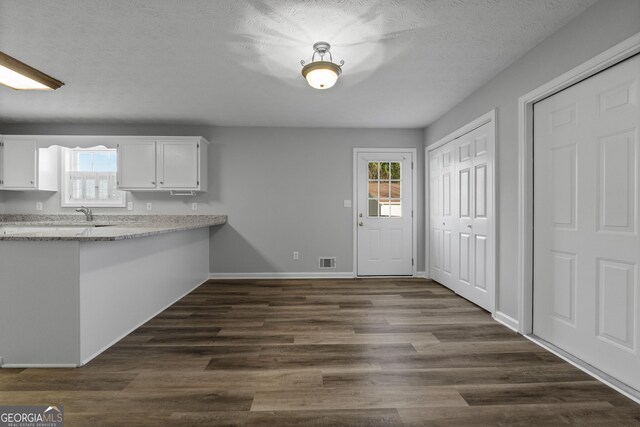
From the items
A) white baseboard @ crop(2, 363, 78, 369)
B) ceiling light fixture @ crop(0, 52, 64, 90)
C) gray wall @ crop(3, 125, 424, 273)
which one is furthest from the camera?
gray wall @ crop(3, 125, 424, 273)

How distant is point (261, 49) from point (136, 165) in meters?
2.93

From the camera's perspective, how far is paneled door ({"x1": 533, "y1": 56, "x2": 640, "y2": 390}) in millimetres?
1798

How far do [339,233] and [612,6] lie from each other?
3727 millimetres

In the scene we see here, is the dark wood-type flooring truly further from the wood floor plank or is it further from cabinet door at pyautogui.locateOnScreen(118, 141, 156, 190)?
cabinet door at pyautogui.locateOnScreen(118, 141, 156, 190)

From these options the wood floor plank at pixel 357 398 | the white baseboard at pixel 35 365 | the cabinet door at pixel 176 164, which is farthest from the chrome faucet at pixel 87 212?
the wood floor plank at pixel 357 398

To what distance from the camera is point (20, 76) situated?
2.48 metres

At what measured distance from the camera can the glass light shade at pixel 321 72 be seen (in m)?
2.45

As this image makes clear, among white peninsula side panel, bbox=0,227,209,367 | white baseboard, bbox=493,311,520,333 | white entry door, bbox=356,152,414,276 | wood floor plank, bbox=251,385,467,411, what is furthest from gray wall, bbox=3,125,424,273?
wood floor plank, bbox=251,385,467,411

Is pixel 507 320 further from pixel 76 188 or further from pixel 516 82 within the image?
pixel 76 188

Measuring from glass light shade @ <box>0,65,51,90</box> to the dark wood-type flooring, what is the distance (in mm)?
2193

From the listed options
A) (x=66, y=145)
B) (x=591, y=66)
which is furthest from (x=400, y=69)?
(x=66, y=145)

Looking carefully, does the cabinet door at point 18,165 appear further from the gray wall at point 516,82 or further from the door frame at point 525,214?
the door frame at point 525,214

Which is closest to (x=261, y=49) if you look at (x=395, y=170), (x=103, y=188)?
(x=395, y=170)

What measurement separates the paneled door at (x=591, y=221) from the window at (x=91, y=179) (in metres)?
5.37
